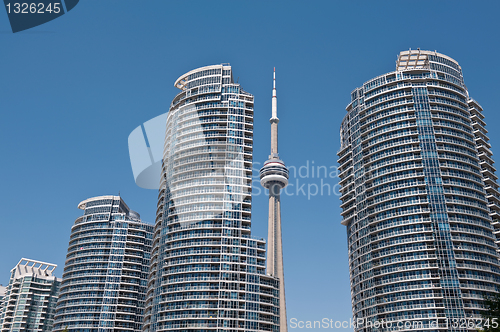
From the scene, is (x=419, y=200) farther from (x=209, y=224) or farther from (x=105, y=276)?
(x=105, y=276)

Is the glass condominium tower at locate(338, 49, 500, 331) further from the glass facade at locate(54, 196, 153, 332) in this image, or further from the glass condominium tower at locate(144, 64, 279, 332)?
the glass facade at locate(54, 196, 153, 332)

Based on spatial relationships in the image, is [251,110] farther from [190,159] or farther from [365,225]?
[365,225]

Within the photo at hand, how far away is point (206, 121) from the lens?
523 ft

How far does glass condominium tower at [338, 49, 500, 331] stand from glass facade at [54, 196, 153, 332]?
82.1 meters

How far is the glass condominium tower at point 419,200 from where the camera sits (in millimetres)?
126250

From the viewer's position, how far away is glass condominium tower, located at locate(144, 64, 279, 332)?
133375 millimetres

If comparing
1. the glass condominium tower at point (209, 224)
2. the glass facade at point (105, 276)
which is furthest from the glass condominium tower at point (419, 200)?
the glass facade at point (105, 276)

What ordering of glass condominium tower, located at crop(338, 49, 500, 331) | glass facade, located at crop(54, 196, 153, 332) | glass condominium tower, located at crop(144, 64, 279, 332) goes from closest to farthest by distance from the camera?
glass condominium tower, located at crop(338, 49, 500, 331)
glass condominium tower, located at crop(144, 64, 279, 332)
glass facade, located at crop(54, 196, 153, 332)

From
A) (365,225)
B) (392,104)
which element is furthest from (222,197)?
(392,104)

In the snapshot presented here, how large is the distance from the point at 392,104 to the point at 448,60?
2965cm

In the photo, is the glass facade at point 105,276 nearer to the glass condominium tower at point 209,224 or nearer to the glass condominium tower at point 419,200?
the glass condominium tower at point 209,224

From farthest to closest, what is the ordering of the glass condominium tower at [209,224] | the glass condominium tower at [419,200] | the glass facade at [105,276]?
1. the glass facade at [105,276]
2. the glass condominium tower at [209,224]
3. the glass condominium tower at [419,200]

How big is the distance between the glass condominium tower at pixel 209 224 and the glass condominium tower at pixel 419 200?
31861mm

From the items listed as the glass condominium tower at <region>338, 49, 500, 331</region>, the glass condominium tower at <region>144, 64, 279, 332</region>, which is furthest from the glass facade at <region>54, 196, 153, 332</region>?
the glass condominium tower at <region>338, 49, 500, 331</region>
